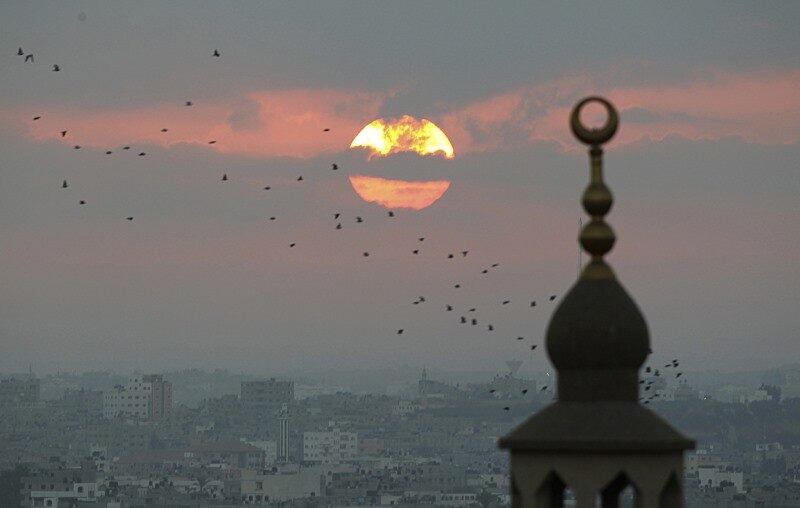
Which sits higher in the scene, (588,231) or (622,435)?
(588,231)

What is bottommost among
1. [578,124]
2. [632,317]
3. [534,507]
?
[534,507]

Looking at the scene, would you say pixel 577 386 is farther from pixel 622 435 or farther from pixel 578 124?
pixel 578 124

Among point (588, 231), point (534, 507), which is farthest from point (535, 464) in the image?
point (588, 231)

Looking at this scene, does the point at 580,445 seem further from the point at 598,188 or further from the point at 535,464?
the point at 598,188

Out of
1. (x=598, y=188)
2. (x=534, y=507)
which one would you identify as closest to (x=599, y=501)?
(x=534, y=507)

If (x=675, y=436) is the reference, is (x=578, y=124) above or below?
above
